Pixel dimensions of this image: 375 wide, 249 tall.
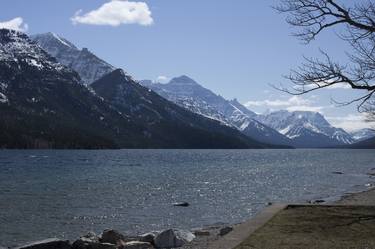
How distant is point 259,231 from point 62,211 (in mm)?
40774

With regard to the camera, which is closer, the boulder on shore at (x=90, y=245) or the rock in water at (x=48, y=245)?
the rock in water at (x=48, y=245)

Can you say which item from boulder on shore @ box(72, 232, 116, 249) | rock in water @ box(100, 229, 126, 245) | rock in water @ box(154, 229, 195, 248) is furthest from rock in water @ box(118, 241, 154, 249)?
rock in water @ box(100, 229, 126, 245)

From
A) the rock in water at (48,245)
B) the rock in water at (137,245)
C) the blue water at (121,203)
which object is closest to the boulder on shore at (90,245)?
the rock in water at (48,245)

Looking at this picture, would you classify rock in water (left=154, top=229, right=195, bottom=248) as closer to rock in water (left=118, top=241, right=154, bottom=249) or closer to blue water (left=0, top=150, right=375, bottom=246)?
rock in water (left=118, top=241, right=154, bottom=249)

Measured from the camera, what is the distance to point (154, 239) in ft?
104

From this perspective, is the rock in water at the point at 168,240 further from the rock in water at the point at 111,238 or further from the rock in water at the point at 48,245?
the rock in water at the point at 48,245

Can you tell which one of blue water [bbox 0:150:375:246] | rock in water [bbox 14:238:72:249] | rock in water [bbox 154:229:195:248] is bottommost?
blue water [bbox 0:150:375:246]

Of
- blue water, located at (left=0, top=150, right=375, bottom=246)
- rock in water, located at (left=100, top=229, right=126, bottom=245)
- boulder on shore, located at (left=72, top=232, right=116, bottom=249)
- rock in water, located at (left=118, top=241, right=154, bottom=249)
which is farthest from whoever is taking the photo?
blue water, located at (left=0, top=150, right=375, bottom=246)

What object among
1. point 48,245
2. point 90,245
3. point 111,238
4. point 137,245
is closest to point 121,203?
point 111,238

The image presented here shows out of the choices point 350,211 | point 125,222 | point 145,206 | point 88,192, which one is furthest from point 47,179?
point 350,211

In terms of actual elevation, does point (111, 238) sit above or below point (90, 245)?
above

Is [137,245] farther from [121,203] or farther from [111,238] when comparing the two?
[121,203]

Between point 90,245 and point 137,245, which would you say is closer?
point 137,245

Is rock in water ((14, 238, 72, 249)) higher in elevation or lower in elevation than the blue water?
higher
